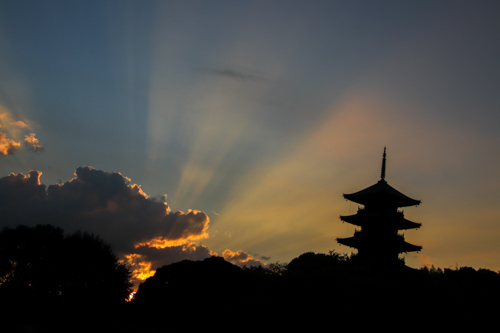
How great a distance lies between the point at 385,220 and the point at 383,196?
9.69 ft

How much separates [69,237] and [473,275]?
→ 48.2m

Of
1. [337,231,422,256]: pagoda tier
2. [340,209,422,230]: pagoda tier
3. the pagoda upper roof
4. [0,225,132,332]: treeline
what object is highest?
the pagoda upper roof

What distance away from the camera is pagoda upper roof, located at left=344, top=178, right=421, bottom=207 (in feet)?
155

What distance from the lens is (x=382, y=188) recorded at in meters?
47.2

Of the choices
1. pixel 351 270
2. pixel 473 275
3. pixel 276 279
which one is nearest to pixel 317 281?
pixel 276 279

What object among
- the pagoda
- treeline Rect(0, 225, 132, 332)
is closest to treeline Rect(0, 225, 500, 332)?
treeline Rect(0, 225, 132, 332)

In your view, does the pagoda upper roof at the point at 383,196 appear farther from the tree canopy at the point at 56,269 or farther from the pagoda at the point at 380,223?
the tree canopy at the point at 56,269

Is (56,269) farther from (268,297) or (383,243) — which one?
(383,243)

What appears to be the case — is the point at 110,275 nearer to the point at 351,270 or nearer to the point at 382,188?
the point at 351,270

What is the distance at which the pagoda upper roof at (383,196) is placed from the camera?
47125mm

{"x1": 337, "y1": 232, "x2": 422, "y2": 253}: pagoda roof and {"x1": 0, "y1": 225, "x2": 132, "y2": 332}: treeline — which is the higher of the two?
{"x1": 337, "y1": 232, "x2": 422, "y2": 253}: pagoda roof

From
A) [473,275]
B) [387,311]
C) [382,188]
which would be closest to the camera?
[387,311]

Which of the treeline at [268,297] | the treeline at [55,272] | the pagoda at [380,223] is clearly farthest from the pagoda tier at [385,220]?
the treeline at [55,272]

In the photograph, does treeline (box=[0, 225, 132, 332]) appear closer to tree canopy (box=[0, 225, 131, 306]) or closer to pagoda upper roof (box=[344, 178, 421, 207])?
tree canopy (box=[0, 225, 131, 306])
